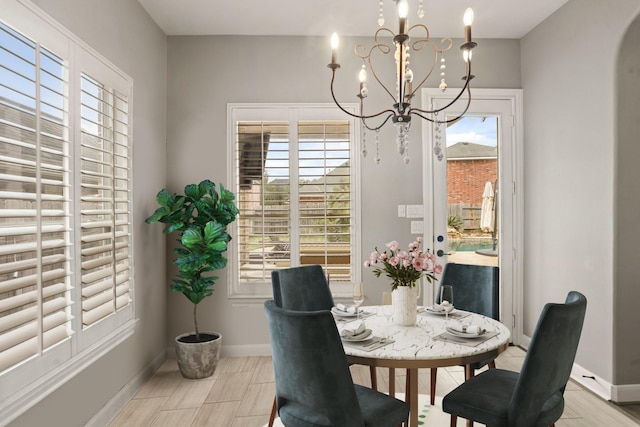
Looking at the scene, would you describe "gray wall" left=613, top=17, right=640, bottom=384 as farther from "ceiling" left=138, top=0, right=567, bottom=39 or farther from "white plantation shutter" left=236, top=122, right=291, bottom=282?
"white plantation shutter" left=236, top=122, right=291, bottom=282

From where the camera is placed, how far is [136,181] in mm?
3266

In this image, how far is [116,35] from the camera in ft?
9.65

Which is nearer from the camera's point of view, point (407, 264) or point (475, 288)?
point (407, 264)

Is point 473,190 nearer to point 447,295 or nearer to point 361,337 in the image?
point 447,295

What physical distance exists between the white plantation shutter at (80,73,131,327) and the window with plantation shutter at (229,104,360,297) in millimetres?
1121

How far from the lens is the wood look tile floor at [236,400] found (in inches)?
107

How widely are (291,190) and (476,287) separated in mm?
1821

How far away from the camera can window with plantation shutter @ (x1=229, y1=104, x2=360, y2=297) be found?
13.0 ft

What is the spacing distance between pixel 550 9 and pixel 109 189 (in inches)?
141

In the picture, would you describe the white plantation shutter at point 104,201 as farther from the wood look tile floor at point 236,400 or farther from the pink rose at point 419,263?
the pink rose at point 419,263

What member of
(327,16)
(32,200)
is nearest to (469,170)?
(327,16)

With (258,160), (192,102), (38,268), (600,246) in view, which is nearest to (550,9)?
(600,246)

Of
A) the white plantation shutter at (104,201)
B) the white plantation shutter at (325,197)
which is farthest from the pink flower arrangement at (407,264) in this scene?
the white plantation shutter at (325,197)

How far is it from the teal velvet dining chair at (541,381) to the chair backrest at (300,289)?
120 cm
